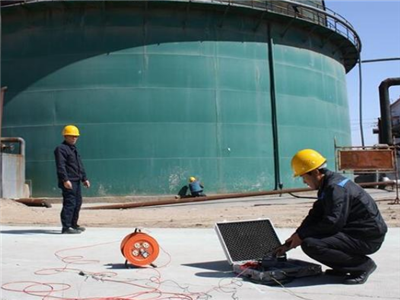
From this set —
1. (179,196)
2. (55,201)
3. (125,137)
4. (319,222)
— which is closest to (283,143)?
(179,196)

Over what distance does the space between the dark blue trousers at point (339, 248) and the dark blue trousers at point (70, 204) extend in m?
4.68

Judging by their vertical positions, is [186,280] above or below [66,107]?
below

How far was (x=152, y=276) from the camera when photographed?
193 inches

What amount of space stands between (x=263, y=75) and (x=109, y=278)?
16.4 metres

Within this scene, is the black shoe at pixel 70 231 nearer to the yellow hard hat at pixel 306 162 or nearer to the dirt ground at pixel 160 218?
the dirt ground at pixel 160 218

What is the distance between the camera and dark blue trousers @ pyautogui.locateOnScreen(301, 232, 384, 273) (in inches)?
169

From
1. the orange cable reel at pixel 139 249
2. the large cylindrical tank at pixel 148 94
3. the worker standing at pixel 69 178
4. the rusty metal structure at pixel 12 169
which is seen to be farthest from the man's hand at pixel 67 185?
the large cylindrical tank at pixel 148 94

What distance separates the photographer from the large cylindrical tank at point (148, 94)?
719 inches

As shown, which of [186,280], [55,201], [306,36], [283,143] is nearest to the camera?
[186,280]

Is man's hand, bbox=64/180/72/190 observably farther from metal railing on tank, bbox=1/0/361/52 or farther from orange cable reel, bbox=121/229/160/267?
metal railing on tank, bbox=1/0/361/52

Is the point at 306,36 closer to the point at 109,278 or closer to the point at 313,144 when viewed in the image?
the point at 313,144

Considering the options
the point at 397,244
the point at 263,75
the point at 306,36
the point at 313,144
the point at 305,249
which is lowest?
the point at 397,244

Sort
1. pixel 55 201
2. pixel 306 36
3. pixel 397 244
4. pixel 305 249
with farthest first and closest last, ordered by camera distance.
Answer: pixel 306 36 → pixel 55 201 → pixel 397 244 → pixel 305 249

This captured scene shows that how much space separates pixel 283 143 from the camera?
2020cm
